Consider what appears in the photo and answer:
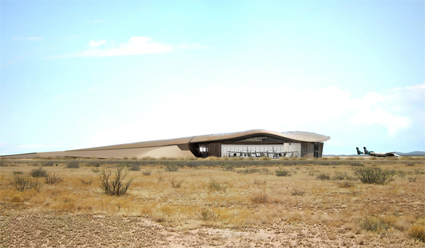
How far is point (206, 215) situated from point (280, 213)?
2286 mm

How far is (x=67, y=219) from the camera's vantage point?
1007cm

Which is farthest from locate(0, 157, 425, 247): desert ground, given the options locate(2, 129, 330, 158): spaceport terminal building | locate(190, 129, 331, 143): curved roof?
locate(2, 129, 330, 158): spaceport terminal building

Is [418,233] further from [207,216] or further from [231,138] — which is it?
[231,138]

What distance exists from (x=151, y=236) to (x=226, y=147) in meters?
43.5

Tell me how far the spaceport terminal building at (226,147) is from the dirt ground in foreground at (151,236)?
41.1 metres

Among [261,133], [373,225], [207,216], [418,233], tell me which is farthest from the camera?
[261,133]

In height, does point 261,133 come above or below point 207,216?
above

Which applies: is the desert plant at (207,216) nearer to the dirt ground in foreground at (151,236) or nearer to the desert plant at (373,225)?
the dirt ground in foreground at (151,236)

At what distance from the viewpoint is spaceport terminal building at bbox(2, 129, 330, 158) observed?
51594 mm

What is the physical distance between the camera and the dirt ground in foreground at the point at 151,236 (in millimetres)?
7973

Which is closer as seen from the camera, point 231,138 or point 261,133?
point 231,138

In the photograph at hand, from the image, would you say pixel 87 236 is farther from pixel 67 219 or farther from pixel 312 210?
pixel 312 210

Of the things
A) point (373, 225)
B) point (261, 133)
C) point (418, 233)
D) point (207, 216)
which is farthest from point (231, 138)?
point (418, 233)

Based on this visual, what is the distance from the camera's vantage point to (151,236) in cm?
844
